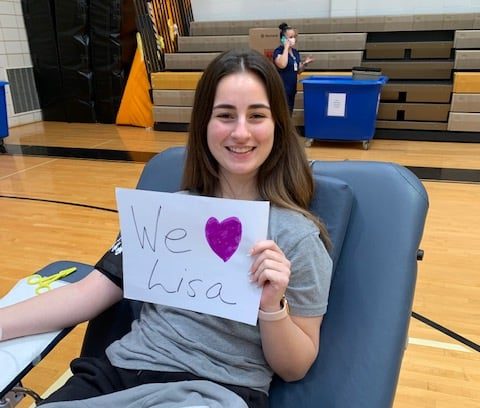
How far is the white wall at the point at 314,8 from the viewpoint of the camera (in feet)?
18.0

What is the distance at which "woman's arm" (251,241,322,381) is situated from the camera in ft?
2.65

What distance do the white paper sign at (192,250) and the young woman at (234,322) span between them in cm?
4

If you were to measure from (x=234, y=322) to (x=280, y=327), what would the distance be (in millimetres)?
123

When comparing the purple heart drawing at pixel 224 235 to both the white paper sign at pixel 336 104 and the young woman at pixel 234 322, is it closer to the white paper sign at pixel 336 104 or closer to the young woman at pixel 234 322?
the young woman at pixel 234 322

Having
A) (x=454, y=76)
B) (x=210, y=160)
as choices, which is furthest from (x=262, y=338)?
(x=454, y=76)

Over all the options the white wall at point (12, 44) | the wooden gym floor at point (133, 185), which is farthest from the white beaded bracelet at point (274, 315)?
the white wall at point (12, 44)

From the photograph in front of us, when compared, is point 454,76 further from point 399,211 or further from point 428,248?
point 399,211

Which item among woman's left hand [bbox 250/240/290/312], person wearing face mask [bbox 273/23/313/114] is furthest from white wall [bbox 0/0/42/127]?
woman's left hand [bbox 250/240/290/312]

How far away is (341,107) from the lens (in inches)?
176

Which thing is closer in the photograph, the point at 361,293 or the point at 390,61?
the point at 361,293

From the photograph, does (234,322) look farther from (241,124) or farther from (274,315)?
(241,124)

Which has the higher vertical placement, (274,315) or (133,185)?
(274,315)

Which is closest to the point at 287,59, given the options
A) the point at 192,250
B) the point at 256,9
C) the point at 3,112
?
the point at 256,9

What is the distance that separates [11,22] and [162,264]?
20.9 ft
